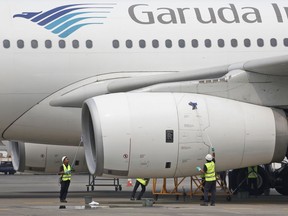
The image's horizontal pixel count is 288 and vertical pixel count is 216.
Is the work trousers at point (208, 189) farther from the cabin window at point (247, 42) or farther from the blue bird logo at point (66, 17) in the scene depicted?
the blue bird logo at point (66, 17)

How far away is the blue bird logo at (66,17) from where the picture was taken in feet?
79.9

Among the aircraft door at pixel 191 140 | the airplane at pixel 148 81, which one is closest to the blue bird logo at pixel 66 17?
the airplane at pixel 148 81

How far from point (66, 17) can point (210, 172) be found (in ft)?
17.5

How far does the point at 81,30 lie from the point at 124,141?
13.1 ft

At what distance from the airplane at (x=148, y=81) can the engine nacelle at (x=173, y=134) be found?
0.07ft

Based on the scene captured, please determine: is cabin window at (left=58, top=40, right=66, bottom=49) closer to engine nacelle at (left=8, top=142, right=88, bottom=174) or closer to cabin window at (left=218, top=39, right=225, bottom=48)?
cabin window at (left=218, top=39, right=225, bottom=48)

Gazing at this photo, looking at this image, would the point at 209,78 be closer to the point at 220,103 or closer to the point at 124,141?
the point at 220,103

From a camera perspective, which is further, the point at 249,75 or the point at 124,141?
the point at 249,75

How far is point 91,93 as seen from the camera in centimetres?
2442

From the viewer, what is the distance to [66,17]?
80.1ft

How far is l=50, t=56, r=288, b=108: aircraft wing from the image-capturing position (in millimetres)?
23094

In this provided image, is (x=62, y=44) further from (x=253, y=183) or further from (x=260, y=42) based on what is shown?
(x=253, y=183)

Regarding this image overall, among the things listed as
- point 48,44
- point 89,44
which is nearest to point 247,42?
point 89,44

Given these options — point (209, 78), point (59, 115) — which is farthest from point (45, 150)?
point (209, 78)
